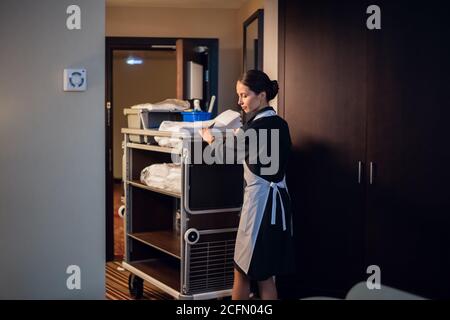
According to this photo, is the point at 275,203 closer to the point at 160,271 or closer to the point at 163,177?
the point at 163,177

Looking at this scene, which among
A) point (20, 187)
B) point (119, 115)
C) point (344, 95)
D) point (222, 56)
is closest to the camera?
point (20, 187)

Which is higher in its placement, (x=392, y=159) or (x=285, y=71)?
(x=285, y=71)

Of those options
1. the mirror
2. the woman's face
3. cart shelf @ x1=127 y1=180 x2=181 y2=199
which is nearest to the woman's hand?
the woman's face

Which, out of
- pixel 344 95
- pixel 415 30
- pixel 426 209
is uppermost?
pixel 415 30

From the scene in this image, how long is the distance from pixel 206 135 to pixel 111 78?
81.4 inches

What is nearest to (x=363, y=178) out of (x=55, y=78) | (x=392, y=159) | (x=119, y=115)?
(x=392, y=159)

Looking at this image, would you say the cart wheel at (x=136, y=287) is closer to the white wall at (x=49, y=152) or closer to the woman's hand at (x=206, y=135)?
the white wall at (x=49, y=152)

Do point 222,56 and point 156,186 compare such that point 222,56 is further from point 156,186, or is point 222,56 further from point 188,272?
point 188,272

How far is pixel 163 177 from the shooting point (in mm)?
3396

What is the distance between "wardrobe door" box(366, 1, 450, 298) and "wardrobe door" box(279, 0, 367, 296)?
10 cm

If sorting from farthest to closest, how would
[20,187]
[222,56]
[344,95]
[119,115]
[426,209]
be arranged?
[119,115], [222,56], [344,95], [426,209], [20,187]

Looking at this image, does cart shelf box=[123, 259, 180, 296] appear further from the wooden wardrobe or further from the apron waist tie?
the apron waist tie
